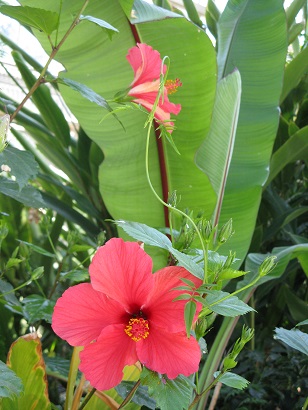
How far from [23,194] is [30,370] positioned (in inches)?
7.0

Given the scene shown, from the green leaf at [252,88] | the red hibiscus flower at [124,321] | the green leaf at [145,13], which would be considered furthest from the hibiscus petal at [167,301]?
the green leaf at [252,88]

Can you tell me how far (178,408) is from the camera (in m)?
0.35

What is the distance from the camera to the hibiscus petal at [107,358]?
35 cm

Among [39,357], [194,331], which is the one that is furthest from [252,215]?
[194,331]

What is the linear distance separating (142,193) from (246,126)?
23 centimetres

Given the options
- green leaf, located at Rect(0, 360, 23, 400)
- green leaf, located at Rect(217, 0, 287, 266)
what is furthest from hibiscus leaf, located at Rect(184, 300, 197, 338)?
green leaf, located at Rect(217, 0, 287, 266)

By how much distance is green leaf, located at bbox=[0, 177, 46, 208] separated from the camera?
592 mm

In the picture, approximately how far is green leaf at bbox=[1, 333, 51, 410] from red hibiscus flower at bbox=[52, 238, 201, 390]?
0.88 ft

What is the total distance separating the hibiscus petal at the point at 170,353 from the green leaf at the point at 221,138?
531 mm

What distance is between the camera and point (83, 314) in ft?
1.17

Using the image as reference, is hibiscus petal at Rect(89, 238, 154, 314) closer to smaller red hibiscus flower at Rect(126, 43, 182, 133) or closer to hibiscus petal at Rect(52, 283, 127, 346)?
hibiscus petal at Rect(52, 283, 127, 346)

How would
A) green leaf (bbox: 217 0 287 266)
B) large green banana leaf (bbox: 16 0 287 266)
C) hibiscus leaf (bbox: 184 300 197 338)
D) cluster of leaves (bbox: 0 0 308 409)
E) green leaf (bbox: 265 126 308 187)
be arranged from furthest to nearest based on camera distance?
green leaf (bbox: 265 126 308 187), green leaf (bbox: 217 0 287 266), large green banana leaf (bbox: 16 0 287 266), cluster of leaves (bbox: 0 0 308 409), hibiscus leaf (bbox: 184 300 197 338)

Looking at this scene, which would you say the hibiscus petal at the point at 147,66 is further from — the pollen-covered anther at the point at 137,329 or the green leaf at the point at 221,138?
the green leaf at the point at 221,138

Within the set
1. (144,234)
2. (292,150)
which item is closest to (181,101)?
(292,150)
